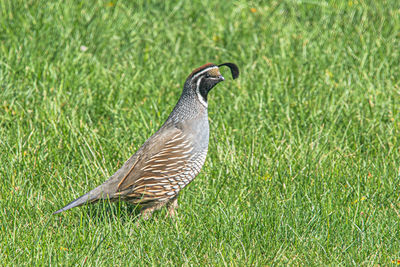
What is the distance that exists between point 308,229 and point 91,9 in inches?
183

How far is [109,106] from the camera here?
609cm

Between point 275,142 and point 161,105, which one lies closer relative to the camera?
point 275,142

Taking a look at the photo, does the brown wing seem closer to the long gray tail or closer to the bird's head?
the long gray tail

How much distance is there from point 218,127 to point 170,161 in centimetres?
123

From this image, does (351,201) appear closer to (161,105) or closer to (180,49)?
(161,105)

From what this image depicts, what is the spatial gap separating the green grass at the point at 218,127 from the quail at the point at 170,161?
6.7 inches

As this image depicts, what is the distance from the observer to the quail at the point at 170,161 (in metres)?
4.46

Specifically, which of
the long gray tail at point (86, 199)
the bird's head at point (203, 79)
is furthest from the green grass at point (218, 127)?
the bird's head at point (203, 79)

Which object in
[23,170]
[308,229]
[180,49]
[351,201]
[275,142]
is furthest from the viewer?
[180,49]

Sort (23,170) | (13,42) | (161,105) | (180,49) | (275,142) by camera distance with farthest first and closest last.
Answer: (180,49) < (13,42) < (161,105) < (275,142) < (23,170)

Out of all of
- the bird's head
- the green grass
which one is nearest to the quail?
the bird's head

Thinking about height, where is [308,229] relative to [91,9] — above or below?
below

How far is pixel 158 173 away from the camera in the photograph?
179 inches

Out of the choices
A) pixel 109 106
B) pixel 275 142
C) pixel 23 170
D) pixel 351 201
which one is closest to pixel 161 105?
pixel 109 106
